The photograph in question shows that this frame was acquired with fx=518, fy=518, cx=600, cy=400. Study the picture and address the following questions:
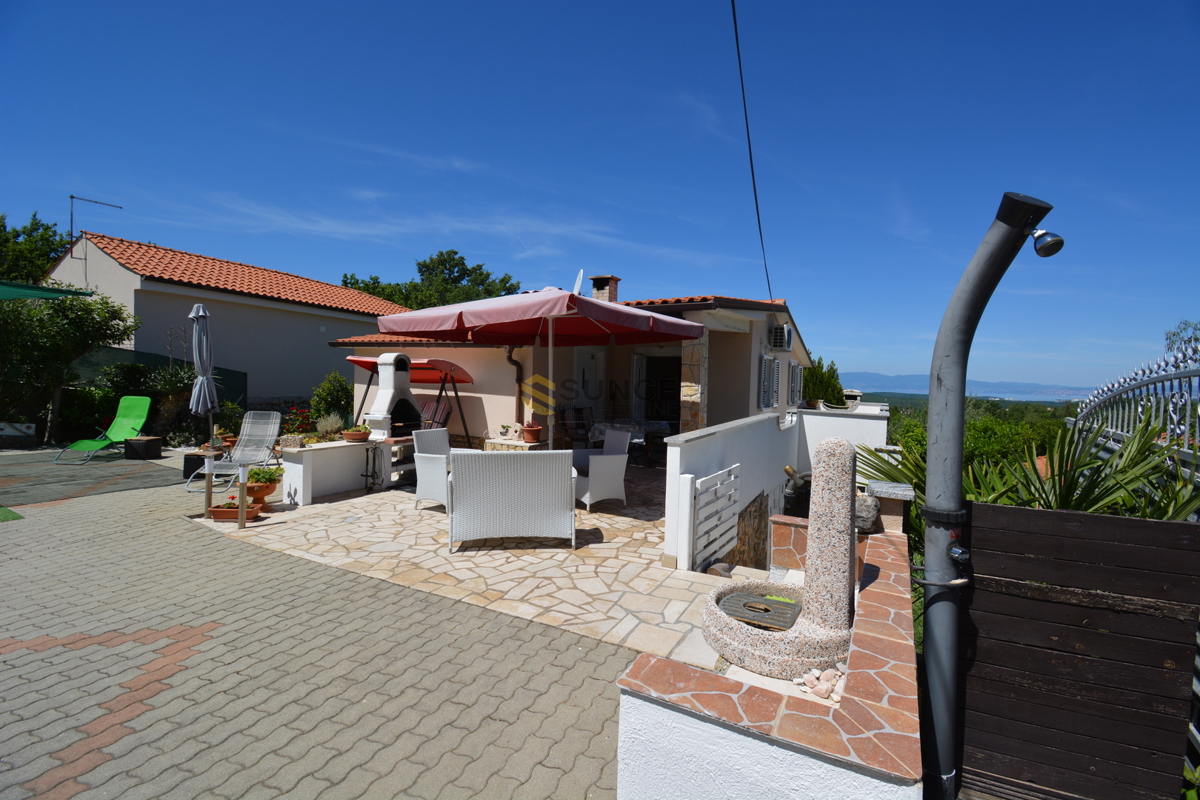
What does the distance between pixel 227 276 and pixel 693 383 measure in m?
15.1

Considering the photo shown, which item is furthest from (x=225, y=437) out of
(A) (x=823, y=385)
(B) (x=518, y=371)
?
(A) (x=823, y=385)

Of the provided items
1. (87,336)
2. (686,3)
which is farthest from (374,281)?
(686,3)

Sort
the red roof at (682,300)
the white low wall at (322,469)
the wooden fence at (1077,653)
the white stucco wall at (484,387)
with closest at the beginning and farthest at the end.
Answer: the wooden fence at (1077,653), the white low wall at (322,469), the red roof at (682,300), the white stucco wall at (484,387)

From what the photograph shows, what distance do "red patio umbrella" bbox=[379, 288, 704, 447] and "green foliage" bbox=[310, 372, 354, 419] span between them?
21.1 ft

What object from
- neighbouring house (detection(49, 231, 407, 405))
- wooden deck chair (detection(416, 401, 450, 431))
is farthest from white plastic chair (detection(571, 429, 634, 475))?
neighbouring house (detection(49, 231, 407, 405))

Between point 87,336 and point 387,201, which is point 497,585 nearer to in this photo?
point 87,336

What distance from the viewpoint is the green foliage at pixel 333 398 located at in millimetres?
13523

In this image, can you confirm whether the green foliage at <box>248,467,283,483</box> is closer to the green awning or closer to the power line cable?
the green awning

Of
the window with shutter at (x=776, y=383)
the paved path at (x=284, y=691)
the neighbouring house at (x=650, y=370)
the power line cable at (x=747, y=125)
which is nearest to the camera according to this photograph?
the paved path at (x=284, y=691)

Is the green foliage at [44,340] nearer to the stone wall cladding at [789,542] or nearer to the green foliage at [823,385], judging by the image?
the stone wall cladding at [789,542]

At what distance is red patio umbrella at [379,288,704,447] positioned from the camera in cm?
581

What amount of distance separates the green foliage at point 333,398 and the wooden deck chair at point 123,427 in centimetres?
335

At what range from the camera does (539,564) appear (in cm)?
505

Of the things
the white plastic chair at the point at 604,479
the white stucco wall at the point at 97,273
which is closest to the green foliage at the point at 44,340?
the white stucco wall at the point at 97,273
